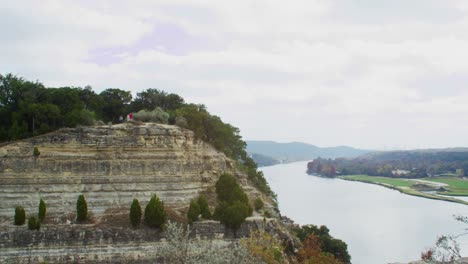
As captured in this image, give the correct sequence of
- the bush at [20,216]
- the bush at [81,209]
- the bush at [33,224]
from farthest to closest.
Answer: the bush at [81,209]
the bush at [20,216]
the bush at [33,224]

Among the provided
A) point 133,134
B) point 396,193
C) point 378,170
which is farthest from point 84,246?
point 378,170

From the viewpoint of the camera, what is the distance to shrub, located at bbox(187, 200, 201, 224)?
22.3m

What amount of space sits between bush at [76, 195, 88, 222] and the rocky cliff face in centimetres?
92

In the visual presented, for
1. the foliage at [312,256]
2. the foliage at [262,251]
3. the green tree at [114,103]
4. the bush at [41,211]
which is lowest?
the foliage at [312,256]

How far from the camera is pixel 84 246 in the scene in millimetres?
20484

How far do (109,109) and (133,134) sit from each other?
1058cm

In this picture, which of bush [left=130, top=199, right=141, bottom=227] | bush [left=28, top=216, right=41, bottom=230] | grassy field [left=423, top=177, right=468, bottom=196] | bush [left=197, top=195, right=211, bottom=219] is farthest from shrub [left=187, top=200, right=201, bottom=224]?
grassy field [left=423, top=177, right=468, bottom=196]

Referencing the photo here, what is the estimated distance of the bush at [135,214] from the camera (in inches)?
842

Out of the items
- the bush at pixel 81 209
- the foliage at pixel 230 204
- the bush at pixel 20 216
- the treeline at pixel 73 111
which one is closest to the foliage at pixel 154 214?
→ the bush at pixel 81 209

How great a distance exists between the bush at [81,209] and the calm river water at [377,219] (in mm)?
22204

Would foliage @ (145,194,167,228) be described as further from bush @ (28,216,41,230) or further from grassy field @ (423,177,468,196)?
grassy field @ (423,177,468,196)

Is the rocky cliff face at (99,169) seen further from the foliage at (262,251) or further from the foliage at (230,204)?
the foliage at (262,251)

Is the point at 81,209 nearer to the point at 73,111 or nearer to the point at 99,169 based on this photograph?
the point at 99,169

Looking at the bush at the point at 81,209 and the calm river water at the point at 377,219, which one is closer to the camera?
the bush at the point at 81,209
